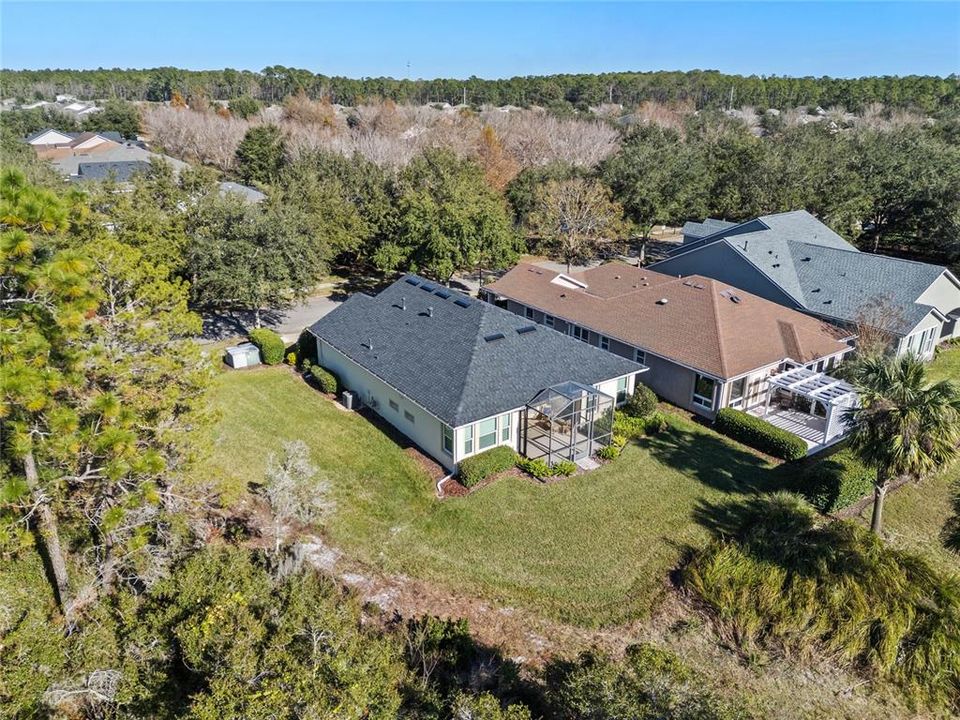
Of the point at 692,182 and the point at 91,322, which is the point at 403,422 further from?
the point at 692,182

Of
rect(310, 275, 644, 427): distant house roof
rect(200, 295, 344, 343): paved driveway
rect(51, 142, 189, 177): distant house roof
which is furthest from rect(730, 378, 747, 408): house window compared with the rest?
rect(51, 142, 189, 177): distant house roof

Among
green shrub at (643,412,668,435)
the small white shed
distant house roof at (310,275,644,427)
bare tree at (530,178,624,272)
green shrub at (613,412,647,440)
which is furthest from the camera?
bare tree at (530,178,624,272)

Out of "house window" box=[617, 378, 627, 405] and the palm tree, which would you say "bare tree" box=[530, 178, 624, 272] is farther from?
the palm tree

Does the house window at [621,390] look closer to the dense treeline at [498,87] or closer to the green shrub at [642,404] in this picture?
the green shrub at [642,404]

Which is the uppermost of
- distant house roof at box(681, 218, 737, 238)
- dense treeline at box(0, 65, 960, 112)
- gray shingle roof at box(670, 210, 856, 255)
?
dense treeline at box(0, 65, 960, 112)

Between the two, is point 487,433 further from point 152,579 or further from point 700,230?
point 700,230

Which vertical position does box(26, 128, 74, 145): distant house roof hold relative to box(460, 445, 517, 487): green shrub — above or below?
above
